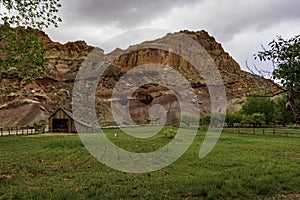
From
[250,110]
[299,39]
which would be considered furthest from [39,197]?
[250,110]

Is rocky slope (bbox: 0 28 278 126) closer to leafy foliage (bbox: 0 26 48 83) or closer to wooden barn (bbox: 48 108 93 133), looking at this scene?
wooden barn (bbox: 48 108 93 133)

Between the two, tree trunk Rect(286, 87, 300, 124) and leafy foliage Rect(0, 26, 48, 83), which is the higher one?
leafy foliage Rect(0, 26, 48, 83)

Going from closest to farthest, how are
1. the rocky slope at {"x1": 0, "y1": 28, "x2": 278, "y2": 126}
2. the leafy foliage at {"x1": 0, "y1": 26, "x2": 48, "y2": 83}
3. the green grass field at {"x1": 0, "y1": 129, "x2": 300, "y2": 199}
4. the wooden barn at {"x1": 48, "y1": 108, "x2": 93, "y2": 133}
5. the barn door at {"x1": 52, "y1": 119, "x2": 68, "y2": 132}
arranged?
the green grass field at {"x1": 0, "y1": 129, "x2": 300, "y2": 199} → the leafy foliage at {"x1": 0, "y1": 26, "x2": 48, "y2": 83} → the wooden barn at {"x1": 48, "y1": 108, "x2": 93, "y2": 133} → the barn door at {"x1": 52, "y1": 119, "x2": 68, "y2": 132} → the rocky slope at {"x1": 0, "y1": 28, "x2": 278, "y2": 126}

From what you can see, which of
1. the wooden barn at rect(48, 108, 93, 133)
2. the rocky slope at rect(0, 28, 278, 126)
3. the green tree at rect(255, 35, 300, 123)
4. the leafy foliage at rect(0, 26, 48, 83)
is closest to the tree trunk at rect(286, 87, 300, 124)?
the green tree at rect(255, 35, 300, 123)

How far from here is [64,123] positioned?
193 ft

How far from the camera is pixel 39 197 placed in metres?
9.97

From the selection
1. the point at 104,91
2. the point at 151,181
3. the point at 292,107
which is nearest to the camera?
the point at 292,107

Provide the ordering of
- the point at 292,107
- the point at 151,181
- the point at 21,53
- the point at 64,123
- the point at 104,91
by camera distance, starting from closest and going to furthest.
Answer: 1. the point at 292,107
2. the point at 21,53
3. the point at 151,181
4. the point at 64,123
5. the point at 104,91

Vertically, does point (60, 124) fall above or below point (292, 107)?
below

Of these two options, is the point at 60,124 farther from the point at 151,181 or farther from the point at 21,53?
the point at 151,181

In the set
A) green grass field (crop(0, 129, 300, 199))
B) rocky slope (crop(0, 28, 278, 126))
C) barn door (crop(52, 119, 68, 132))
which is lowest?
green grass field (crop(0, 129, 300, 199))

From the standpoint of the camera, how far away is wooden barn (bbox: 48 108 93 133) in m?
56.1

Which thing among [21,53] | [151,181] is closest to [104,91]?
[21,53]

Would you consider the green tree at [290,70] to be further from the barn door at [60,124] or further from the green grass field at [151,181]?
the barn door at [60,124]
